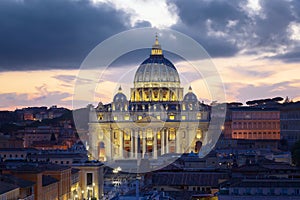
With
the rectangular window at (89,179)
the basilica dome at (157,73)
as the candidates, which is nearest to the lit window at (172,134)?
the basilica dome at (157,73)

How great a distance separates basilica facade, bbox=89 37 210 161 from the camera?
383 feet

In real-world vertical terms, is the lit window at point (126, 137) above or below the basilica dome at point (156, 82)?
below

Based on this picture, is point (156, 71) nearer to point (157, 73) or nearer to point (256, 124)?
point (157, 73)

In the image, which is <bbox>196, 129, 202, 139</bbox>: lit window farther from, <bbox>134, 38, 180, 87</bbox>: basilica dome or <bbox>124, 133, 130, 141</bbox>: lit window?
<bbox>134, 38, 180, 87</bbox>: basilica dome

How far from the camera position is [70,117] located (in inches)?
7062

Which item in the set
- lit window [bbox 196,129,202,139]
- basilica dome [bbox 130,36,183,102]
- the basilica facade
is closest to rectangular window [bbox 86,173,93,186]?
the basilica facade

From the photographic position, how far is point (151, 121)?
11931 centimetres

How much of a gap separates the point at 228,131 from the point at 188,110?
341 inches

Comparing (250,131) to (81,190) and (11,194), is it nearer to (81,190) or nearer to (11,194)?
(81,190)

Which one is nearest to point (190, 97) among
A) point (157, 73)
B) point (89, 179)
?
point (157, 73)

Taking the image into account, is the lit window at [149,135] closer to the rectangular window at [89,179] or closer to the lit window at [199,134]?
the lit window at [199,134]

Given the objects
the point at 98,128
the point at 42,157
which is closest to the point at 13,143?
the point at 98,128

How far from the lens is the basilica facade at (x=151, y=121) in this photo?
116875 millimetres

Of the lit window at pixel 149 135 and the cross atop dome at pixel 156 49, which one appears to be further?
the cross atop dome at pixel 156 49
